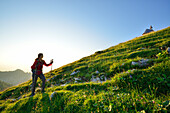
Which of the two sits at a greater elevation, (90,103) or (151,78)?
(151,78)

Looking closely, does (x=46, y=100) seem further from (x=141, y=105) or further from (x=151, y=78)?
(x=151, y=78)

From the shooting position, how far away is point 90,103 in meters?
4.06

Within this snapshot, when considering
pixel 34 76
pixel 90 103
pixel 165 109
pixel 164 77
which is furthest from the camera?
pixel 34 76

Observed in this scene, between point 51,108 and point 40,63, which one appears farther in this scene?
point 40,63

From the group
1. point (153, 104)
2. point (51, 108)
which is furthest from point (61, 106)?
point (153, 104)

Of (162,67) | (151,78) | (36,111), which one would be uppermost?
(162,67)

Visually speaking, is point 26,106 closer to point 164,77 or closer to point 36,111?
point 36,111

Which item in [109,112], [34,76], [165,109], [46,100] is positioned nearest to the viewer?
[165,109]

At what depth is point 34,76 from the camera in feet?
27.4

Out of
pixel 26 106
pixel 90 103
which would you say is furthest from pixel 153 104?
pixel 26 106

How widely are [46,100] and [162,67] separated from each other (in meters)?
7.90

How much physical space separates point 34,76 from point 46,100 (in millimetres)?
3616

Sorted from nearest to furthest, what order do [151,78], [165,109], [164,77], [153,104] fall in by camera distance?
[165,109] → [153,104] → [164,77] → [151,78]

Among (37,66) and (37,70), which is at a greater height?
(37,66)
